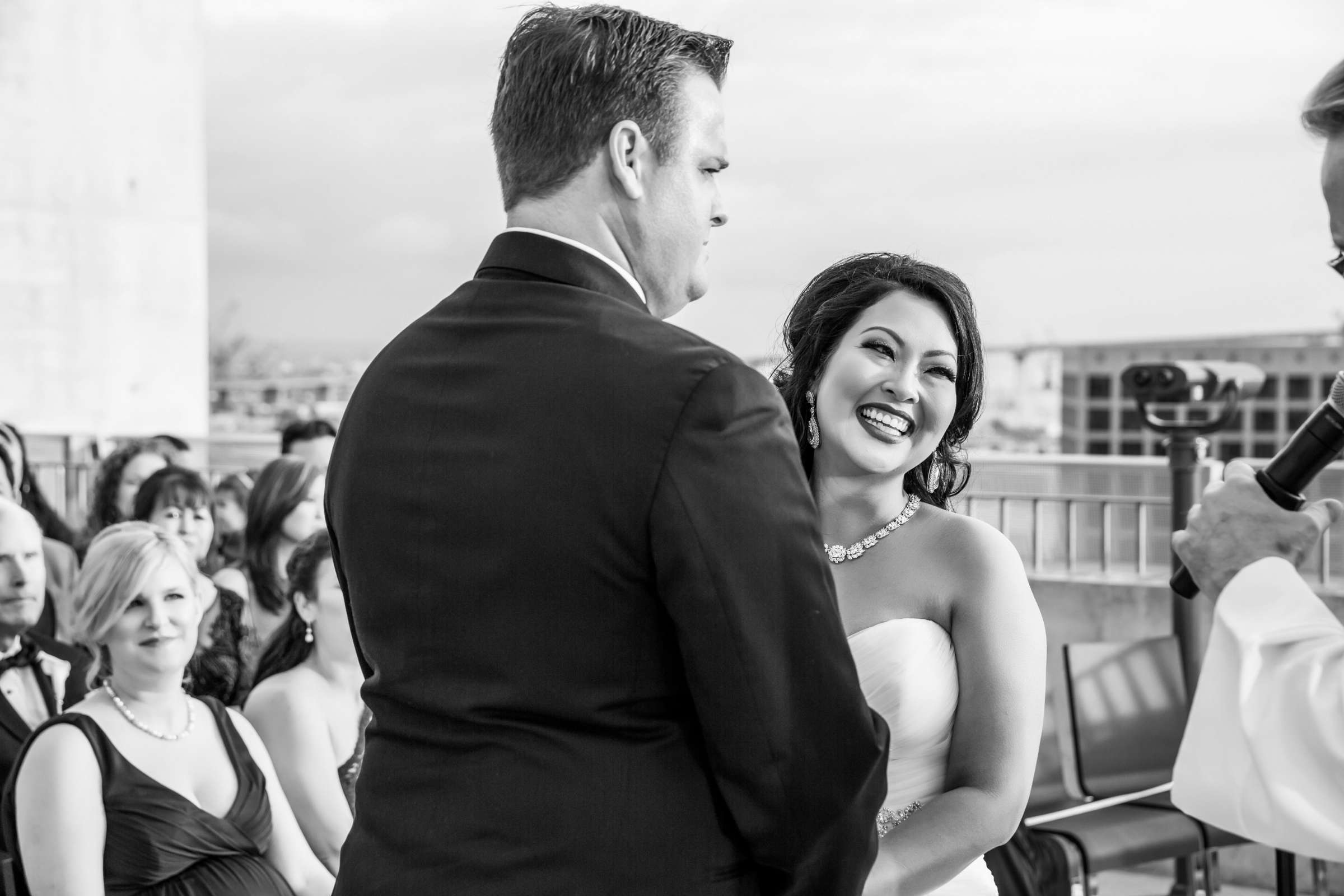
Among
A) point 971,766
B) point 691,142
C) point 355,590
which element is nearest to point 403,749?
point 355,590

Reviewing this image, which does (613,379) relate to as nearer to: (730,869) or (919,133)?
(730,869)

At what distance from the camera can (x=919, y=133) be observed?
67.4ft

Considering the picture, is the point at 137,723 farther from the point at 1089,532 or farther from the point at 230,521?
the point at 1089,532

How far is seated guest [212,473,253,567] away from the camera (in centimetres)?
595

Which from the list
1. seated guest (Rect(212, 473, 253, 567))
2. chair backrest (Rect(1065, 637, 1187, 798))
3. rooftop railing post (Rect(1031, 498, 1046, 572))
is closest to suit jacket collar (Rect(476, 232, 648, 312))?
chair backrest (Rect(1065, 637, 1187, 798))

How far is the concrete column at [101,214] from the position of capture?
1322cm

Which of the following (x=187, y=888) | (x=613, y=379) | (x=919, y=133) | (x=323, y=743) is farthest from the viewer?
(x=919, y=133)

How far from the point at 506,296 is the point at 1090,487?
580 centimetres

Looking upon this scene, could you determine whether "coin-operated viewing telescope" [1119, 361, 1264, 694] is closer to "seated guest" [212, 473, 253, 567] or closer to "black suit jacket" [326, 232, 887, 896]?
"seated guest" [212, 473, 253, 567]

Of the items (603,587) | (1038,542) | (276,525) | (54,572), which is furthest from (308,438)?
(603,587)

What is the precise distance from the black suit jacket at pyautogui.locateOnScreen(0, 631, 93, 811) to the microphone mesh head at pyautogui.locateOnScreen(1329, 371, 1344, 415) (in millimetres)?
2692

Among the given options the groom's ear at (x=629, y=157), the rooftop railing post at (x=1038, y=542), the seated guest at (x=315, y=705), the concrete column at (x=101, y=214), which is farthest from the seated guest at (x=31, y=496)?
the concrete column at (x=101, y=214)

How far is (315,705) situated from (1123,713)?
2717 millimetres

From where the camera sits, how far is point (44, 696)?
3.70 metres
